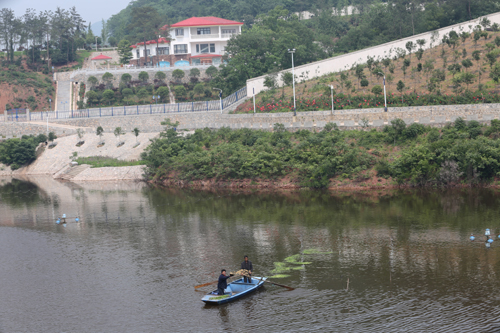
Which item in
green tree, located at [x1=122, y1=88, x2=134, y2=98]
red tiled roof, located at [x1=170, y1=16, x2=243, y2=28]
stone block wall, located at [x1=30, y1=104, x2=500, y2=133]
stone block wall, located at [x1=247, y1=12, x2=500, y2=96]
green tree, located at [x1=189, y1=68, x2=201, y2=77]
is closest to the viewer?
stone block wall, located at [x1=30, y1=104, x2=500, y2=133]

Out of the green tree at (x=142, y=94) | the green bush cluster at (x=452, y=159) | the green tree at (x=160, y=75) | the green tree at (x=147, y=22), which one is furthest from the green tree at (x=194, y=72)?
the green bush cluster at (x=452, y=159)

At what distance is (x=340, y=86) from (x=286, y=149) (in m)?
10.3

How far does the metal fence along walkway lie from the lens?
2007 inches

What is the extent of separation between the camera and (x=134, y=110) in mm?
52500

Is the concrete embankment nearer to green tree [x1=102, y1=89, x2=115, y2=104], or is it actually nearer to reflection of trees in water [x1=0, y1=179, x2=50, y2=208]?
reflection of trees in water [x1=0, y1=179, x2=50, y2=208]

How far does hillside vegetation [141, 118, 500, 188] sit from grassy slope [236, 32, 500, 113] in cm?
557

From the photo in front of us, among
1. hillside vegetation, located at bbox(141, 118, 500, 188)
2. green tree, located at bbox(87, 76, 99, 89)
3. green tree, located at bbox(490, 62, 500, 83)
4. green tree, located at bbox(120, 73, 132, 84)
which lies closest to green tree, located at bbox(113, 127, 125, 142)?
hillside vegetation, located at bbox(141, 118, 500, 188)

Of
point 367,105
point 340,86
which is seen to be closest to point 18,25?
point 340,86

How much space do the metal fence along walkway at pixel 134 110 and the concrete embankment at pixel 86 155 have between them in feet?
9.40

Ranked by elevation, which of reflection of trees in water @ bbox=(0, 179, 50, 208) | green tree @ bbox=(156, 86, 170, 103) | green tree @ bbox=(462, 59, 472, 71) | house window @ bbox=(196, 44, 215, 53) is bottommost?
reflection of trees in water @ bbox=(0, 179, 50, 208)

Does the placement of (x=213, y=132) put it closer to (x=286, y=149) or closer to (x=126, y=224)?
(x=286, y=149)

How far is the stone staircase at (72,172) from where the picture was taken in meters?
46.1

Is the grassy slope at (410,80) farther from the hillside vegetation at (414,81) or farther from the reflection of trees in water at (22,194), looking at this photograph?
the reflection of trees in water at (22,194)

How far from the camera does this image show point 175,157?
1633 inches
